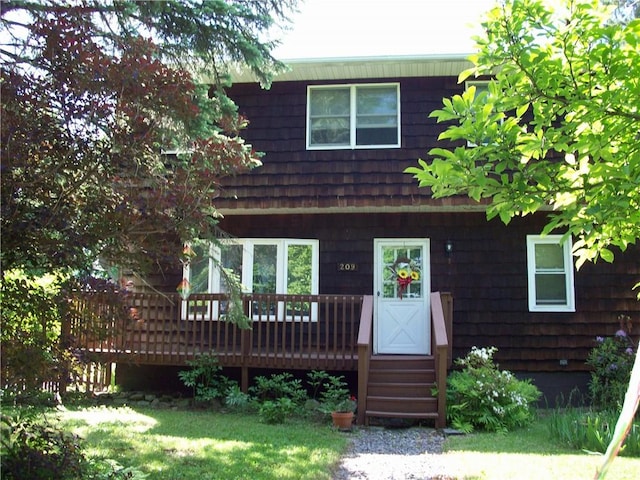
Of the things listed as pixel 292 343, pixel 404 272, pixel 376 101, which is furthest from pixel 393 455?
Result: pixel 376 101

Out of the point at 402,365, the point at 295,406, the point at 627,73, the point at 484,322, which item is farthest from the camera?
the point at 484,322

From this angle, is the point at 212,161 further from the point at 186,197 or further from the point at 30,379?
the point at 30,379

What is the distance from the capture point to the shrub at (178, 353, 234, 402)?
363 inches

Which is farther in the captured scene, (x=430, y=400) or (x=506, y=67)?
(x=430, y=400)

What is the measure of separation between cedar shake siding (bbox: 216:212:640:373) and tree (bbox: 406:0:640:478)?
6.39 meters

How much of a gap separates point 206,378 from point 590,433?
6.02 meters

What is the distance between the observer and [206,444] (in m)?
6.61

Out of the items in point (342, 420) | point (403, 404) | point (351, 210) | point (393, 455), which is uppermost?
point (351, 210)

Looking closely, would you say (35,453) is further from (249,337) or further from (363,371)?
(249,337)

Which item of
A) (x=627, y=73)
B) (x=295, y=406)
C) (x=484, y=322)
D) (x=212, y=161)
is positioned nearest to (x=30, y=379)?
(x=212, y=161)

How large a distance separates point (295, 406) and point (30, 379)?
5054mm

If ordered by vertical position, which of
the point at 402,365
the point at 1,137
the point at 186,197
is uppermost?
the point at 1,137

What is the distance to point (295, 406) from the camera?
859 centimetres

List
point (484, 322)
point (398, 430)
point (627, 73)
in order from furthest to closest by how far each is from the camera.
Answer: point (484, 322) < point (398, 430) < point (627, 73)
